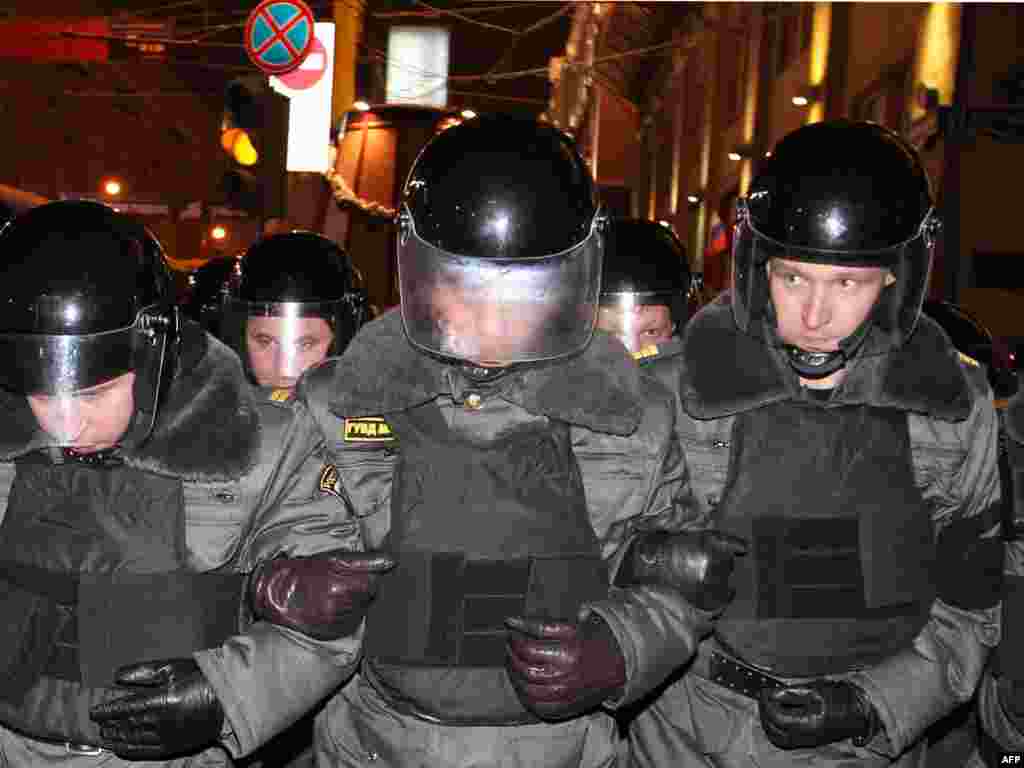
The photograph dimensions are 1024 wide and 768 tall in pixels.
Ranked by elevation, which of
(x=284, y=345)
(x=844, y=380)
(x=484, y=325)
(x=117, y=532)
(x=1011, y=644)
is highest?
(x=484, y=325)

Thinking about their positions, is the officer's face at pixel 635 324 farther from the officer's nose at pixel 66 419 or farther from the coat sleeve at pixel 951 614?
the officer's nose at pixel 66 419

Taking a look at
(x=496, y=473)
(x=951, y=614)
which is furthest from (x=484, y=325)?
(x=951, y=614)

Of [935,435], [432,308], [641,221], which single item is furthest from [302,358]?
[935,435]

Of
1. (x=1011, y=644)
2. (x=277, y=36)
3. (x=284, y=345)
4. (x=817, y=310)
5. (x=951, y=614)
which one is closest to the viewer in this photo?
(x=817, y=310)

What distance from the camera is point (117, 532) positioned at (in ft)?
9.35

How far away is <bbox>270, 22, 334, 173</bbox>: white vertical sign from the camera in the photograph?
15.8 metres

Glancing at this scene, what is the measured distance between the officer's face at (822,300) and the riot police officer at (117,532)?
1302 mm

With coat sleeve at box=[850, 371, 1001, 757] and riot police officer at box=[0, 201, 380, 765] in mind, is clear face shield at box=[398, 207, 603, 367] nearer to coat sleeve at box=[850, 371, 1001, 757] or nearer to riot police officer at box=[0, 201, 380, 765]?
riot police officer at box=[0, 201, 380, 765]

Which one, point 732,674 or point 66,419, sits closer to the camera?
point 66,419

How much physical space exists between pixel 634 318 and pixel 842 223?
6.88 ft

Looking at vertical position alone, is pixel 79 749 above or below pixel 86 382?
below

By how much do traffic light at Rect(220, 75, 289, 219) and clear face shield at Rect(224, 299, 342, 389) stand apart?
4791mm

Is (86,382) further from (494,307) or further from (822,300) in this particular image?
(822,300)

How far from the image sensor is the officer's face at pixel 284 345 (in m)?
4.98
